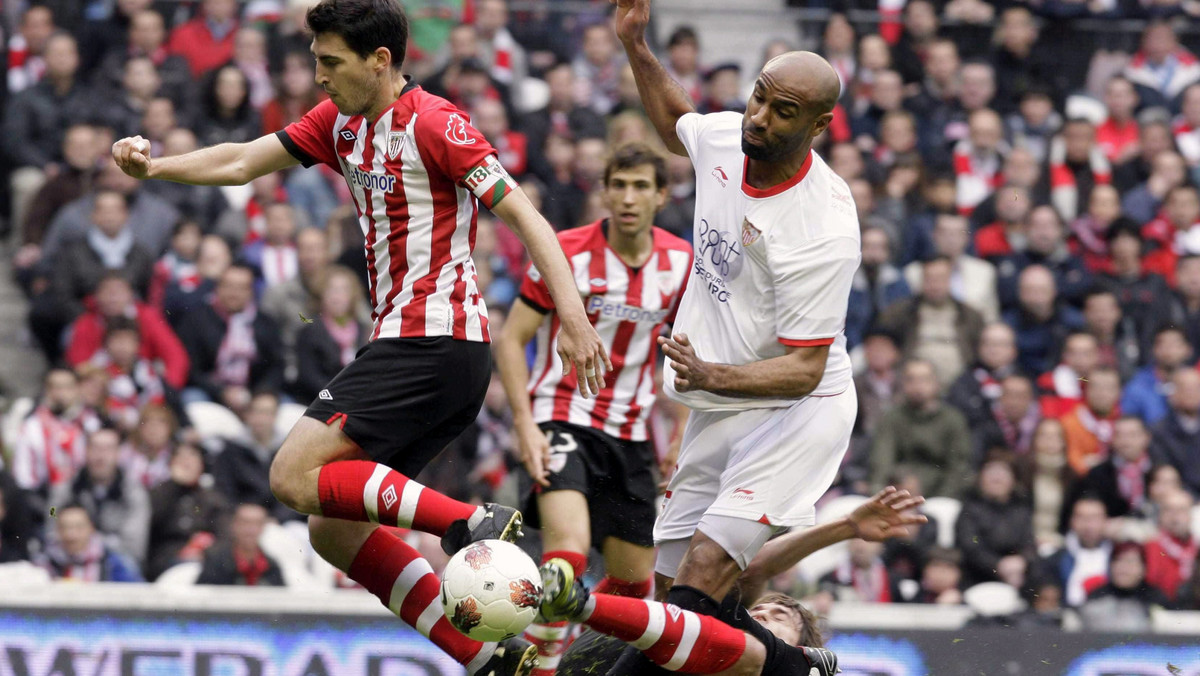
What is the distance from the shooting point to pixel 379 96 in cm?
528

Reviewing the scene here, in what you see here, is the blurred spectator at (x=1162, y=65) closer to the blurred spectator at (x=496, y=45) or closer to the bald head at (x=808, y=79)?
the blurred spectator at (x=496, y=45)

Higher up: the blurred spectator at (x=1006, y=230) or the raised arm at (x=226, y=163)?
the raised arm at (x=226, y=163)

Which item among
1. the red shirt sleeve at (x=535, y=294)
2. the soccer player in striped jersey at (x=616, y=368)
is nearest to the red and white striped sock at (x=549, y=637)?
the soccer player in striped jersey at (x=616, y=368)

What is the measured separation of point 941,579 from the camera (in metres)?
8.68

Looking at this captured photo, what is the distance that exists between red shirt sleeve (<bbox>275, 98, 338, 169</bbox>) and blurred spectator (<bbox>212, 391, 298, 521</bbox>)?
3.58 metres

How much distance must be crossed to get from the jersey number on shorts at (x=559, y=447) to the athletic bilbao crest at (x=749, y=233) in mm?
1741

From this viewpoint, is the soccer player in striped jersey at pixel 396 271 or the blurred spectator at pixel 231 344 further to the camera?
the blurred spectator at pixel 231 344

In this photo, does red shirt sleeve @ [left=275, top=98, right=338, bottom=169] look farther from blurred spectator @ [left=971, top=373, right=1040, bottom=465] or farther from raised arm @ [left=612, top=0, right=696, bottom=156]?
blurred spectator @ [left=971, top=373, right=1040, bottom=465]

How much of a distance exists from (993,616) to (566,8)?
228 inches

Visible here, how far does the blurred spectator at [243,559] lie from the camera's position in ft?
26.9

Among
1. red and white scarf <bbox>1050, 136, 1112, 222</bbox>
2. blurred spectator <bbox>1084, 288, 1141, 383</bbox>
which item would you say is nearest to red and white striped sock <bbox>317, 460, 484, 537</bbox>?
blurred spectator <bbox>1084, 288, 1141, 383</bbox>

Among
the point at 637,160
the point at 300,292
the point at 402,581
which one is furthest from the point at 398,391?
the point at 300,292

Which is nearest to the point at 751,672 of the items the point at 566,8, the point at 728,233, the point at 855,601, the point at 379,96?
the point at 728,233

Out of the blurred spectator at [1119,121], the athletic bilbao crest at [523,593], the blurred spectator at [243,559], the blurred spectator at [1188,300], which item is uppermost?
the blurred spectator at [1119,121]
